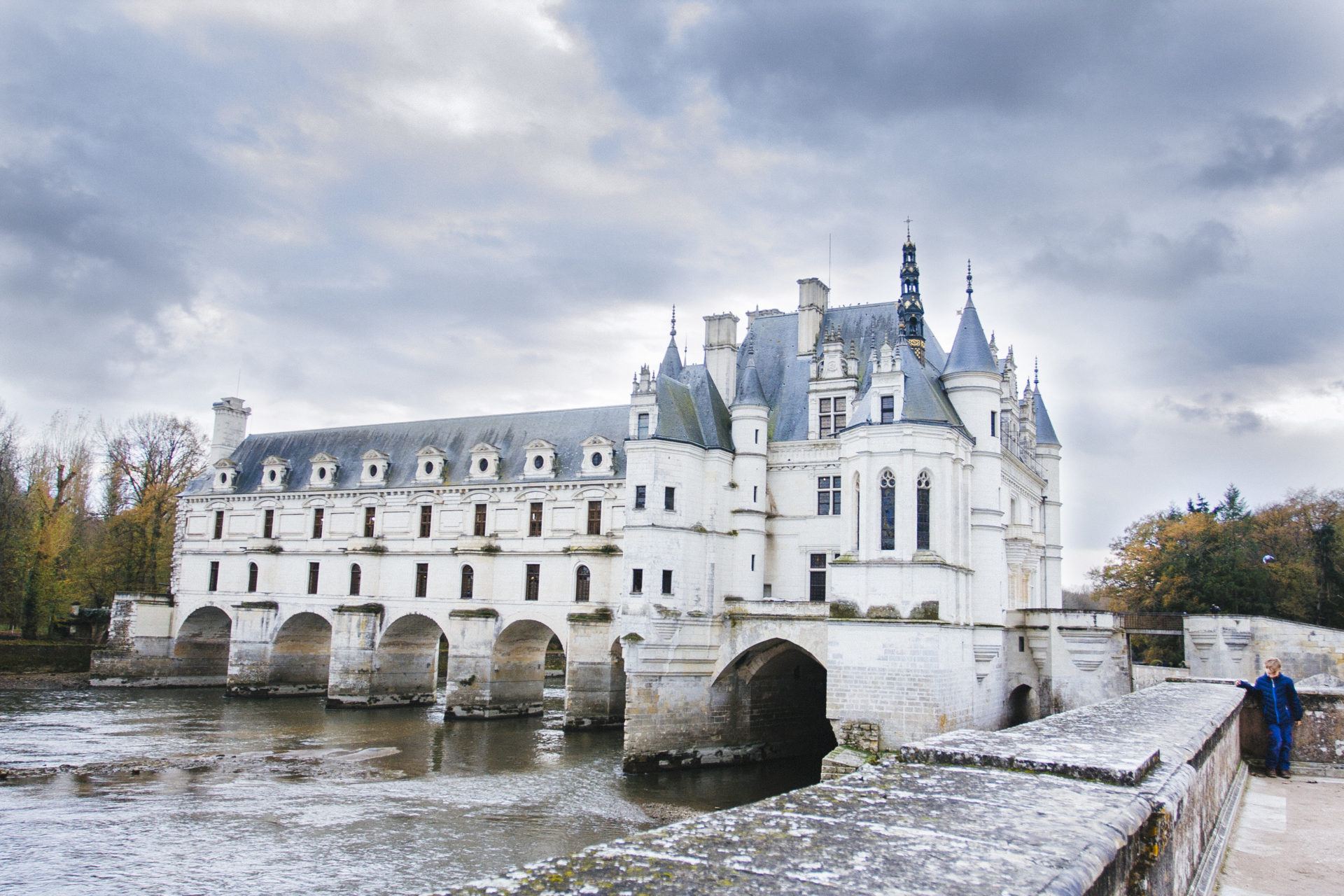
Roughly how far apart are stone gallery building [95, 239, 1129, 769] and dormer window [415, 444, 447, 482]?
0.15 meters

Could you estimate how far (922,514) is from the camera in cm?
2481

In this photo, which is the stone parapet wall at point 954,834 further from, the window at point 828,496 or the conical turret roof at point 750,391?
the conical turret roof at point 750,391

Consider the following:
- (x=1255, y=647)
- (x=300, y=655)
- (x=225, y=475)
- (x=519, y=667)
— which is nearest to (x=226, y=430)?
(x=225, y=475)

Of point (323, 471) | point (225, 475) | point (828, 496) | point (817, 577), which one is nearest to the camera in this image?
point (828, 496)

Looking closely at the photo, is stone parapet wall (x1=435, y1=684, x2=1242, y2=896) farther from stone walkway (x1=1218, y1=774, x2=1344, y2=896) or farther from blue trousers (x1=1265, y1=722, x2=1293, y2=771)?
blue trousers (x1=1265, y1=722, x2=1293, y2=771)

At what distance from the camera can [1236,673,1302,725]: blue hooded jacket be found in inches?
423

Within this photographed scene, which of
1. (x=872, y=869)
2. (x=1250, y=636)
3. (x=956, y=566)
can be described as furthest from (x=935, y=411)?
(x=872, y=869)

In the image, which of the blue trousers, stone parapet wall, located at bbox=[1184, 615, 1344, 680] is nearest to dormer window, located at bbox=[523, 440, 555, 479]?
stone parapet wall, located at bbox=[1184, 615, 1344, 680]

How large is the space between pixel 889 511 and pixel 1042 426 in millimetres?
15037

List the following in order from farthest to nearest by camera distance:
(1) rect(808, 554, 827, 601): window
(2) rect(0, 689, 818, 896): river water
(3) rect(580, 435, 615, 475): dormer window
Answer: (3) rect(580, 435, 615, 475): dormer window < (1) rect(808, 554, 827, 601): window < (2) rect(0, 689, 818, 896): river water

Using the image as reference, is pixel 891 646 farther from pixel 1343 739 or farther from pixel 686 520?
pixel 1343 739

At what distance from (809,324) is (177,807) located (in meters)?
23.2

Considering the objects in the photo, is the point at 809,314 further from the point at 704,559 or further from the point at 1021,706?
the point at 1021,706

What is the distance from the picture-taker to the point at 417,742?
3169 cm
